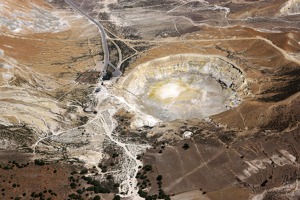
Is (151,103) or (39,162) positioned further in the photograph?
(151,103)

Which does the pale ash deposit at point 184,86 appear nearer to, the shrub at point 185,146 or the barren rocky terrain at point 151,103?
the barren rocky terrain at point 151,103

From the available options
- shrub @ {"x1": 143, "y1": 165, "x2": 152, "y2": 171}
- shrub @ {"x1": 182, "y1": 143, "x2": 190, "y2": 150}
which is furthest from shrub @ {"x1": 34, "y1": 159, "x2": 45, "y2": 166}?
shrub @ {"x1": 182, "y1": 143, "x2": 190, "y2": 150}

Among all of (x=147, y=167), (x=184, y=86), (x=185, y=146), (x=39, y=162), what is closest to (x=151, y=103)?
(x=184, y=86)

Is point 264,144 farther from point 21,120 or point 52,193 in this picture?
point 21,120

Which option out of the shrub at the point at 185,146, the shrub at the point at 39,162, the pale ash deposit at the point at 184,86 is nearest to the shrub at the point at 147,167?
the shrub at the point at 185,146

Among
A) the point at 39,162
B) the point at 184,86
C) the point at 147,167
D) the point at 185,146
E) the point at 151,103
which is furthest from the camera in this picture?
the point at 184,86

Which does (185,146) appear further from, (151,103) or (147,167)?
(151,103)
